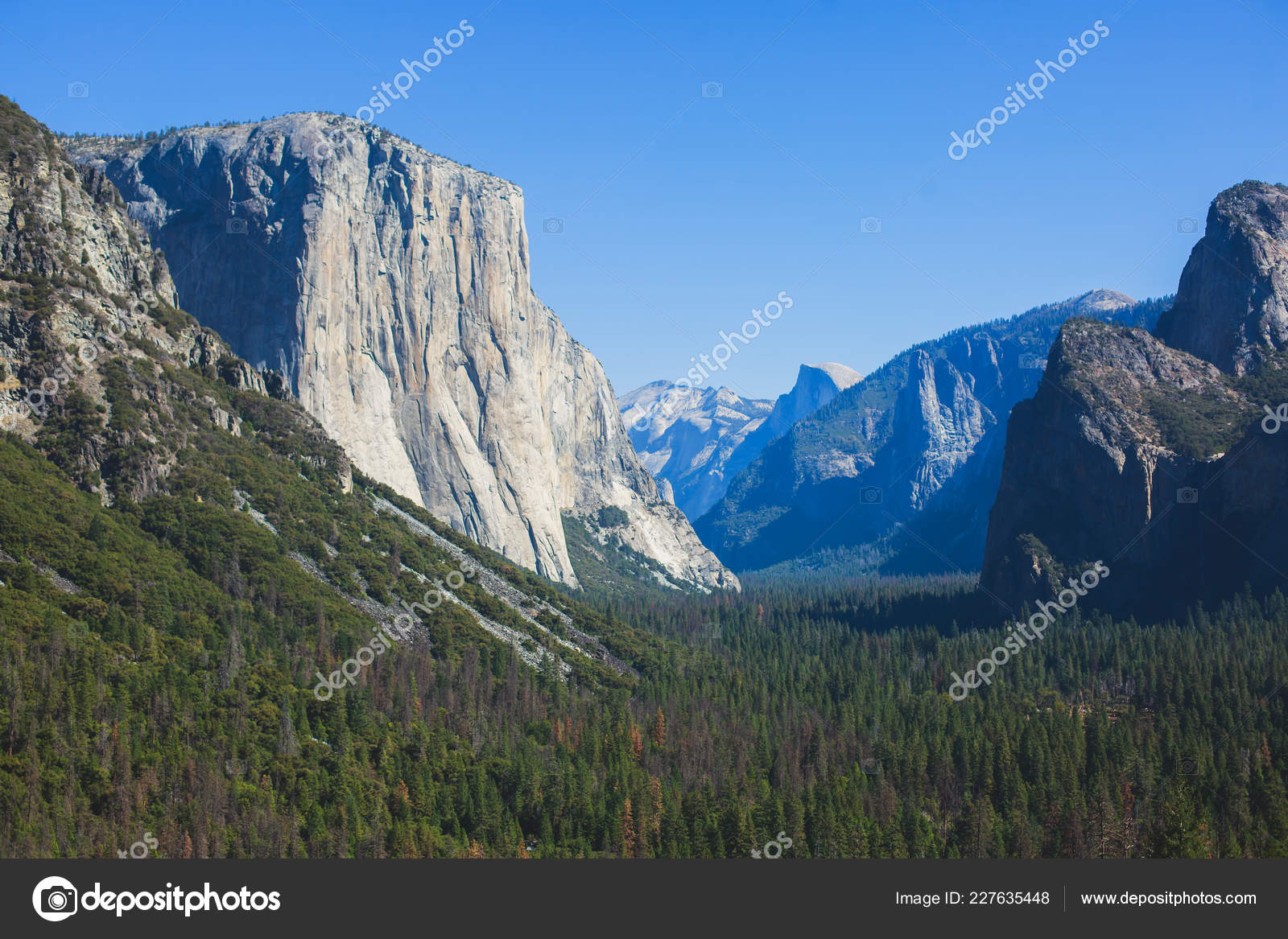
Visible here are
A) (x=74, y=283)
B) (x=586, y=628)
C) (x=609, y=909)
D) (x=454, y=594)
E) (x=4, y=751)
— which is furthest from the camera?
(x=586, y=628)

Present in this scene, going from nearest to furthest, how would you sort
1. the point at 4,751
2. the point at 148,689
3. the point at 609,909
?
1. the point at 609,909
2. the point at 4,751
3. the point at 148,689

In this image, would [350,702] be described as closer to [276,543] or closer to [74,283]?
[276,543]

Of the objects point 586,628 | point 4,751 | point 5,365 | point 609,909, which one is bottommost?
point 609,909

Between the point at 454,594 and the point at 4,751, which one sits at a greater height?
the point at 454,594

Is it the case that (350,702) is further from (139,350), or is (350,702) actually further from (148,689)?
(139,350)

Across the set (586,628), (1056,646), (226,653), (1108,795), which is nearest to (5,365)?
(226,653)

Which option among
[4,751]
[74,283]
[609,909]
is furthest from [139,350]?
[609,909]

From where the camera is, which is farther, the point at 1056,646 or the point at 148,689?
the point at 1056,646
